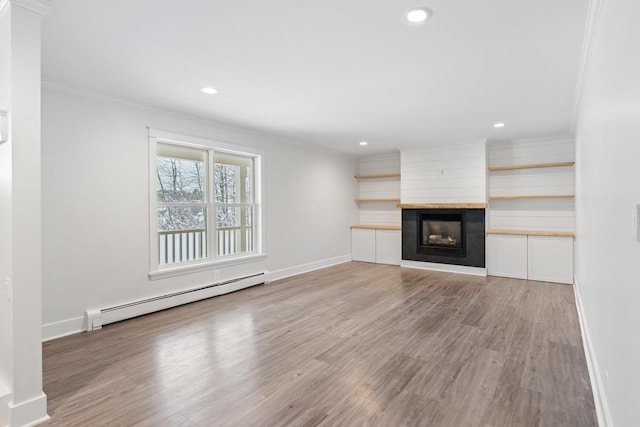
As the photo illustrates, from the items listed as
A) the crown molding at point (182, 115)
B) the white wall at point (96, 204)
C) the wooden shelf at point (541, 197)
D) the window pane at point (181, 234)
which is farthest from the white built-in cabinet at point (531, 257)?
the window pane at point (181, 234)

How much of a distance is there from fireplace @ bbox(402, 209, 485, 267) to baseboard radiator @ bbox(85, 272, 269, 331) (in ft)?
10.6

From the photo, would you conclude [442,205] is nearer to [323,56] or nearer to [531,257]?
[531,257]

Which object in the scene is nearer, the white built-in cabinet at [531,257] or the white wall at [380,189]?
the white built-in cabinet at [531,257]

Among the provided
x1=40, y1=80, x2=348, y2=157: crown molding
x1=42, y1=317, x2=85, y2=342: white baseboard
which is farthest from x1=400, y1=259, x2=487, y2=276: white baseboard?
x1=42, y1=317, x2=85, y2=342: white baseboard

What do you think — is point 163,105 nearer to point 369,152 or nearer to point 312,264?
point 312,264

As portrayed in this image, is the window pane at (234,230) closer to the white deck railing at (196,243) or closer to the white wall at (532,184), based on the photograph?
the white deck railing at (196,243)

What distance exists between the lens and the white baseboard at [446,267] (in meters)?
6.17

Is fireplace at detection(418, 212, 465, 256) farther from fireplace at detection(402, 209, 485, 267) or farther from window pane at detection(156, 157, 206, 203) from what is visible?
window pane at detection(156, 157, 206, 203)

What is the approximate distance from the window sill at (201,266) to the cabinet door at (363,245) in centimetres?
285

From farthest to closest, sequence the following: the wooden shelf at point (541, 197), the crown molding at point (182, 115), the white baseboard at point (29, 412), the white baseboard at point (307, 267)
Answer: the white baseboard at point (307, 267), the wooden shelf at point (541, 197), the crown molding at point (182, 115), the white baseboard at point (29, 412)

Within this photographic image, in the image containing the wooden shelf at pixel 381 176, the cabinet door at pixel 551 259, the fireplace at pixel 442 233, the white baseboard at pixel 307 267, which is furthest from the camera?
the wooden shelf at pixel 381 176

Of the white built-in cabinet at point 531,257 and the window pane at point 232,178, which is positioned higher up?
the window pane at point 232,178

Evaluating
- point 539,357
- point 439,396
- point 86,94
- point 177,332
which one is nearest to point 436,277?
point 539,357

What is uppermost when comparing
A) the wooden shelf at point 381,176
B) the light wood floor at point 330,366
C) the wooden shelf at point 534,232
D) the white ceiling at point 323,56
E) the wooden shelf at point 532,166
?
the white ceiling at point 323,56
